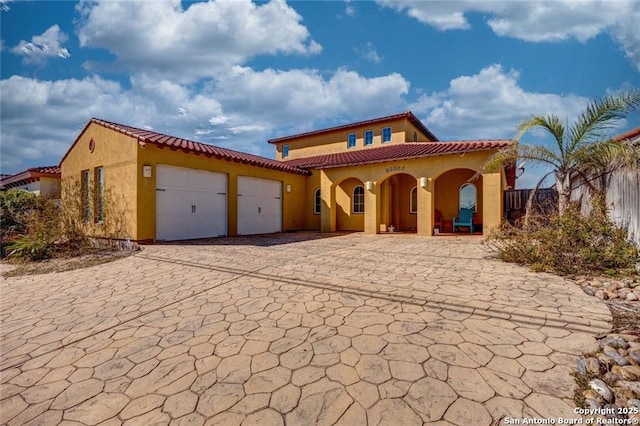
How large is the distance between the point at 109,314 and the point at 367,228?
39.4 feet

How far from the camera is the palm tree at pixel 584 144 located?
6.34 metres

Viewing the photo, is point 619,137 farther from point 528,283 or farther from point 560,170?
point 528,283

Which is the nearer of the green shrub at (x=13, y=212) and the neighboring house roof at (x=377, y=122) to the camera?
the green shrub at (x=13, y=212)

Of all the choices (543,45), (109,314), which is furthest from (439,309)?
(543,45)

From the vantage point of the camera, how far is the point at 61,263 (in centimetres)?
793

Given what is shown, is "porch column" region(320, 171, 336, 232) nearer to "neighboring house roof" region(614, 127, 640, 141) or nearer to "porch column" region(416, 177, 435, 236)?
"porch column" region(416, 177, 435, 236)

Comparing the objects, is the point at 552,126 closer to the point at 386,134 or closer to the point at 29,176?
the point at 386,134

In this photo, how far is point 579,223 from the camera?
615 centimetres

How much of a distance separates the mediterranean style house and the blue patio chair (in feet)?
0.86

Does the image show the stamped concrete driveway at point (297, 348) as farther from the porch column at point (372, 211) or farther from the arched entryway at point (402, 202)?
the arched entryway at point (402, 202)

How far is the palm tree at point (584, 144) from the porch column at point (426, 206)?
16.7 feet

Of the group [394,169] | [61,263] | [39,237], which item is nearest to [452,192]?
[394,169]

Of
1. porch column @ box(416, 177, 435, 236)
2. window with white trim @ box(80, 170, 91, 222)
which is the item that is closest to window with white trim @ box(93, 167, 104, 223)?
window with white trim @ box(80, 170, 91, 222)

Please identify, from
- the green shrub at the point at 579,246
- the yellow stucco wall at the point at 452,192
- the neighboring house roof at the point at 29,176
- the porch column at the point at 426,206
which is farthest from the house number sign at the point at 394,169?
the neighboring house roof at the point at 29,176
